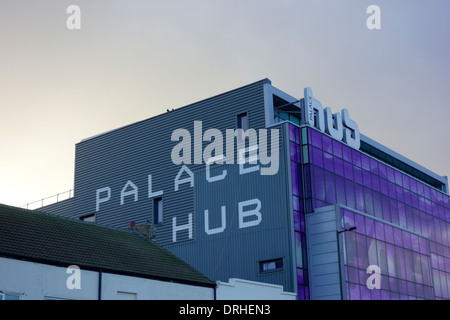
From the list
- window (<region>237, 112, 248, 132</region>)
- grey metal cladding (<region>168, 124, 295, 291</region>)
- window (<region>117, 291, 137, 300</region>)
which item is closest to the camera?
window (<region>117, 291, 137, 300</region>)

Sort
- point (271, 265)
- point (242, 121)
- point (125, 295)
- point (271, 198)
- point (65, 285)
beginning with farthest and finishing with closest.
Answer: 1. point (242, 121)
2. point (271, 198)
3. point (271, 265)
4. point (125, 295)
5. point (65, 285)

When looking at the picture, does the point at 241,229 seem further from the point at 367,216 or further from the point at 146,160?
the point at 146,160

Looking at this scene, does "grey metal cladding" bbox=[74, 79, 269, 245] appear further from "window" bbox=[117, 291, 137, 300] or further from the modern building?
"window" bbox=[117, 291, 137, 300]

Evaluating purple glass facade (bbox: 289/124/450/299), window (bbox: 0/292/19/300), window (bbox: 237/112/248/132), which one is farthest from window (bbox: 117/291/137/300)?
window (bbox: 237/112/248/132)

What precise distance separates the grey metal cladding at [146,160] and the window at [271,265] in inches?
307

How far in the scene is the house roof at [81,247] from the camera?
32219 mm

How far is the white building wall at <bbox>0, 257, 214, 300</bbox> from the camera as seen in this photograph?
3002 cm

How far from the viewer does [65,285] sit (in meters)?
31.9

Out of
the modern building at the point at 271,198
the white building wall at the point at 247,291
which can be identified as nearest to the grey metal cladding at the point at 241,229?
the modern building at the point at 271,198

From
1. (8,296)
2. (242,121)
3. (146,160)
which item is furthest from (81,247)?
(146,160)

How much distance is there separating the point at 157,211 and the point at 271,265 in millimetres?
12210

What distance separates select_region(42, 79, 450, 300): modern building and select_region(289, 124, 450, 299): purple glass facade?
10cm

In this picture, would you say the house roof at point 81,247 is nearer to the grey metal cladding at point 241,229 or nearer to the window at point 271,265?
the grey metal cladding at point 241,229
